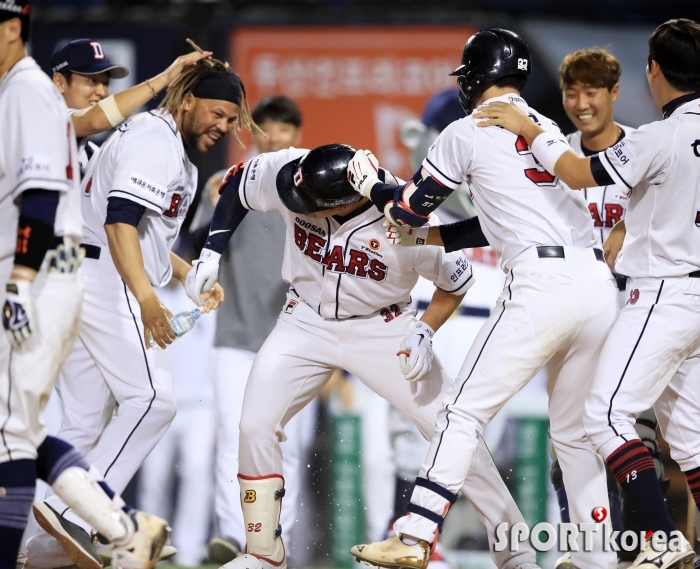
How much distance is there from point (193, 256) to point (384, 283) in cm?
192

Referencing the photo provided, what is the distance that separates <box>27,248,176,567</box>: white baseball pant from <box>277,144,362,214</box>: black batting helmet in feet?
2.69

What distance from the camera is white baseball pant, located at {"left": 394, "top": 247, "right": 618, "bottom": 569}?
3291mm

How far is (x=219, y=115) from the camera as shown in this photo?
4027 millimetres

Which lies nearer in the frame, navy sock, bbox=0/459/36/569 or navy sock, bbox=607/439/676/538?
navy sock, bbox=0/459/36/569

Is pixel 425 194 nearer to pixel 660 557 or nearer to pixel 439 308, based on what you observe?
Answer: pixel 439 308

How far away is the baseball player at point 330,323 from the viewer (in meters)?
3.67

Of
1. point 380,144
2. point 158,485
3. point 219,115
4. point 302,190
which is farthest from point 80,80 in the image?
point 158,485

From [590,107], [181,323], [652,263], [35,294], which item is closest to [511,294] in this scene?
[652,263]

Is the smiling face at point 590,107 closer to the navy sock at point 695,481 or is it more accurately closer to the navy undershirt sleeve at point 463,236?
the navy undershirt sleeve at point 463,236

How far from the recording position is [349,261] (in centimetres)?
379

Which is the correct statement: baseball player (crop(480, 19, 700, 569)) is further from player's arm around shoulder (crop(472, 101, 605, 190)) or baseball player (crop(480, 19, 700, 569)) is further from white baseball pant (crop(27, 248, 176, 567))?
white baseball pant (crop(27, 248, 176, 567))

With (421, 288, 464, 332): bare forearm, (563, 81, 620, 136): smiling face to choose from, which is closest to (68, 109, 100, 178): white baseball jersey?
(421, 288, 464, 332): bare forearm

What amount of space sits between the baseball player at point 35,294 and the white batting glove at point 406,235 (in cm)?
126

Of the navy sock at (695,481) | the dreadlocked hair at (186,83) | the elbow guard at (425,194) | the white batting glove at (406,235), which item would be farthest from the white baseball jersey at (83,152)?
the navy sock at (695,481)
